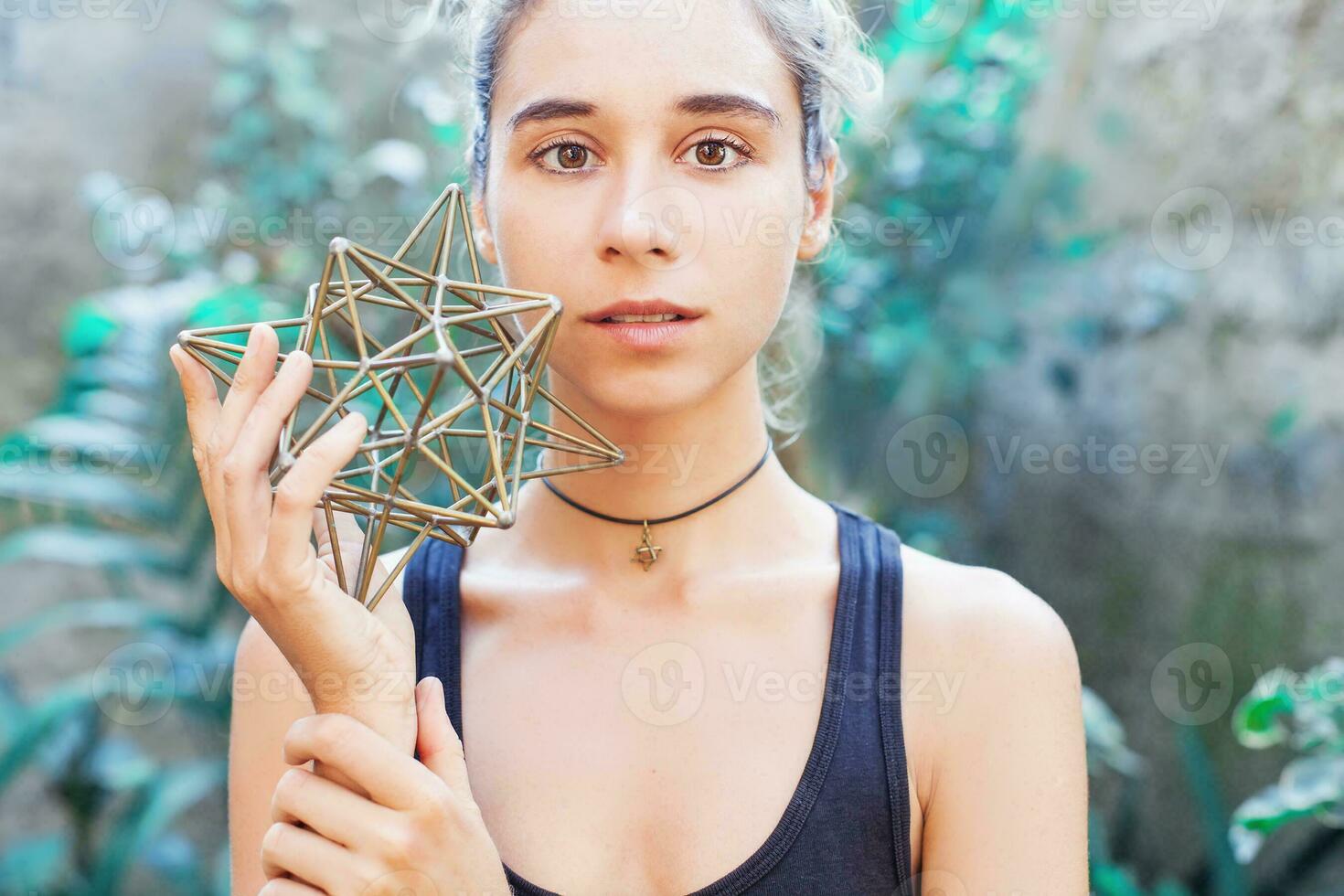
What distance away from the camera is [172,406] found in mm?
1972

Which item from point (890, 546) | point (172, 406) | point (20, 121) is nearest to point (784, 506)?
point (890, 546)

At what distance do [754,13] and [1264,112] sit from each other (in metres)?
1.64

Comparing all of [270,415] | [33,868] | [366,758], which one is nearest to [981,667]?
[366,758]

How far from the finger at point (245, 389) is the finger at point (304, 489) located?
0.17 ft

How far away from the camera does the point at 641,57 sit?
0.98 m

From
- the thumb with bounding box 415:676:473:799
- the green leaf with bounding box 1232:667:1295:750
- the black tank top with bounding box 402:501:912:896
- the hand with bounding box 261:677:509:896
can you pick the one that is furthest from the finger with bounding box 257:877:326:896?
the green leaf with bounding box 1232:667:1295:750

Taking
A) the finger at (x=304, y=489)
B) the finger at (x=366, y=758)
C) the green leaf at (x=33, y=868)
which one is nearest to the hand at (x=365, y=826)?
the finger at (x=366, y=758)

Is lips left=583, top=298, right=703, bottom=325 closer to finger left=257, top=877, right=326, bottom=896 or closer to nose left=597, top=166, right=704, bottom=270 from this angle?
nose left=597, top=166, right=704, bottom=270

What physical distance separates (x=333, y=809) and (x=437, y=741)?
83 millimetres

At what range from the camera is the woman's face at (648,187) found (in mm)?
977

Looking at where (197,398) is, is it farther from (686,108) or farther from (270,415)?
(686,108)

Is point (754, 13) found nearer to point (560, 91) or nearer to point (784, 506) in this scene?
point (560, 91)

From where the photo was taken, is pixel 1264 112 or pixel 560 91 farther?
pixel 1264 112

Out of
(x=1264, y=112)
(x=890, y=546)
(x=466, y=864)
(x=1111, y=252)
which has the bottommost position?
(x=466, y=864)
